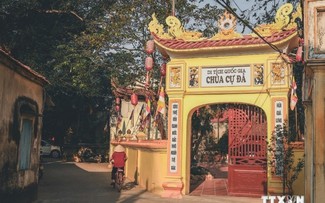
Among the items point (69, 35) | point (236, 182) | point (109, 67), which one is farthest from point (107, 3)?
point (236, 182)

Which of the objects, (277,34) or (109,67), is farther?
(109,67)

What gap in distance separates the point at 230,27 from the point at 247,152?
141 inches

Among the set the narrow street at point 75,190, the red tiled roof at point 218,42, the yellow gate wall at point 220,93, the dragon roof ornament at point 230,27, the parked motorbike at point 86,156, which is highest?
the dragon roof ornament at point 230,27

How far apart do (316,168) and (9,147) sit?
5738 mm

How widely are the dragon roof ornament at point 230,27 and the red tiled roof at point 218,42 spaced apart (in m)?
0.15

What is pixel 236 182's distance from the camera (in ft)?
36.2

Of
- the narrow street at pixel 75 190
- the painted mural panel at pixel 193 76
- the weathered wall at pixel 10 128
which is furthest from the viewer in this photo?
the painted mural panel at pixel 193 76

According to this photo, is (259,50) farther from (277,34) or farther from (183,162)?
(183,162)

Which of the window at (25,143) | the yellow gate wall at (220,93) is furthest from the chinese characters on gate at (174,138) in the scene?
the window at (25,143)

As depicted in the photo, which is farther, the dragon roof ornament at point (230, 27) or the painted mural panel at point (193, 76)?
the painted mural panel at point (193, 76)

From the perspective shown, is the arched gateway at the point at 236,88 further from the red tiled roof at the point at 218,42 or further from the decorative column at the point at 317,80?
the decorative column at the point at 317,80

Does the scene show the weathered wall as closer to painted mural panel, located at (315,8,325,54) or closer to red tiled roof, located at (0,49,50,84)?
red tiled roof, located at (0,49,50,84)

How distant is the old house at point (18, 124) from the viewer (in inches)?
298

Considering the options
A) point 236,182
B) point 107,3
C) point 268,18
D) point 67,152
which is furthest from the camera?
point 67,152
